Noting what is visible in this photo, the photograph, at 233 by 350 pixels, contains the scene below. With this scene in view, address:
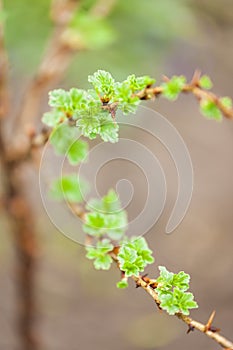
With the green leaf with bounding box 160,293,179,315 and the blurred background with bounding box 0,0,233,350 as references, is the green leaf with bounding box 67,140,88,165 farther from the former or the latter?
the blurred background with bounding box 0,0,233,350

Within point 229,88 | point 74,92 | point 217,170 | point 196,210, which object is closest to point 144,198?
point 196,210

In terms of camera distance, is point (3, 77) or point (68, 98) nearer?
point (68, 98)

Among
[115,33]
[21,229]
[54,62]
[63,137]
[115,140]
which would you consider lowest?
[115,140]

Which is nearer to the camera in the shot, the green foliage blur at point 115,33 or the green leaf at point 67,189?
the green leaf at point 67,189

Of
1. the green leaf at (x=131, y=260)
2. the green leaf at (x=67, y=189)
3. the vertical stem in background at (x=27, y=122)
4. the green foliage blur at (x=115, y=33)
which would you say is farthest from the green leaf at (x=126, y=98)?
the green foliage blur at (x=115, y=33)

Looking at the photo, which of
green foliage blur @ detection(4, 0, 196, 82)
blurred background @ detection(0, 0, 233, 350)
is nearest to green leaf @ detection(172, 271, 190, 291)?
green foliage blur @ detection(4, 0, 196, 82)

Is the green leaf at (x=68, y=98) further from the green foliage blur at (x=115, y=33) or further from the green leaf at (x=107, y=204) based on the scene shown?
the green foliage blur at (x=115, y=33)

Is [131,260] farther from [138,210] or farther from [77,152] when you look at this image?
[138,210]

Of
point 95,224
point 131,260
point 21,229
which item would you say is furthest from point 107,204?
point 21,229
